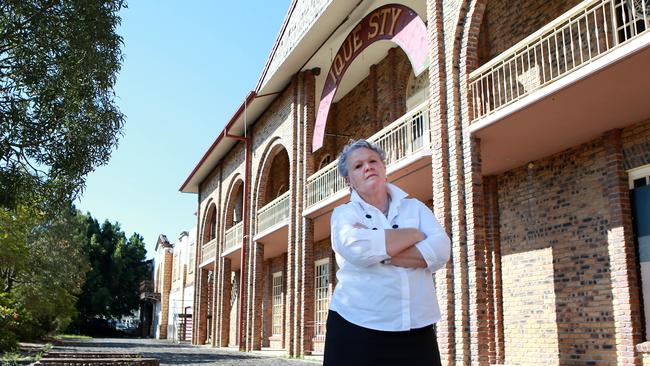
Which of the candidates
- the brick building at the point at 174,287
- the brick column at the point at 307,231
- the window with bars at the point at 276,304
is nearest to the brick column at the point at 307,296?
the brick column at the point at 307,231

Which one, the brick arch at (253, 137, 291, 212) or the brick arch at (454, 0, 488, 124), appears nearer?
the brick arch at (454, 0, 488, 124)

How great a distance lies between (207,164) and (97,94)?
18.4 meters

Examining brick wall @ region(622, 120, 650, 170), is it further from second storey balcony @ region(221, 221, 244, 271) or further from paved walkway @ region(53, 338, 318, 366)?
second storey balcony @ region(221, 221, 244, 271)

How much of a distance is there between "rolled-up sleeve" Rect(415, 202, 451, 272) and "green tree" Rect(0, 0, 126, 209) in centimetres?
890

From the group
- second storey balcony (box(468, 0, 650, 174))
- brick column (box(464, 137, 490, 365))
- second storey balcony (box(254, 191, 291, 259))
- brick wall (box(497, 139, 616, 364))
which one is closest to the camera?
second storey balcony (box(468, 0, 650, 174))

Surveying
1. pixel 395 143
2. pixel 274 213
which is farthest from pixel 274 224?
pixel 395 143

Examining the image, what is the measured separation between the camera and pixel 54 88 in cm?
997

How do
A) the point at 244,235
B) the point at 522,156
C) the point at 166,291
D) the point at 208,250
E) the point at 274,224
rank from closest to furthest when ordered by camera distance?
the point at 522,156 → the point at 274,224 → the point at 244,235 → the point at 208,250 → the point at 166,291

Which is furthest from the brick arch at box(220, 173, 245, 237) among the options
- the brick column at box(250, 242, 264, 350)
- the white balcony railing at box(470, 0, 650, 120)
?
the white balcony railing at box(470, 0, 650, 120)

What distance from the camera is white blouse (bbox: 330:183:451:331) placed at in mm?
2271

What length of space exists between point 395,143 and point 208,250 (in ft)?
61.9

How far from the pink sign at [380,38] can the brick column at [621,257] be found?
3.65m

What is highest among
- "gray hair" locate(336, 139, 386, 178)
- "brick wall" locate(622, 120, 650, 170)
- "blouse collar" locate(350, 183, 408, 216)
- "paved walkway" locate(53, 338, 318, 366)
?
"brick wall" locate(622, 120, 650, 170)

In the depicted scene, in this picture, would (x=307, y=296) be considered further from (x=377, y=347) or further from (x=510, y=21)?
(x=377, y=347)
